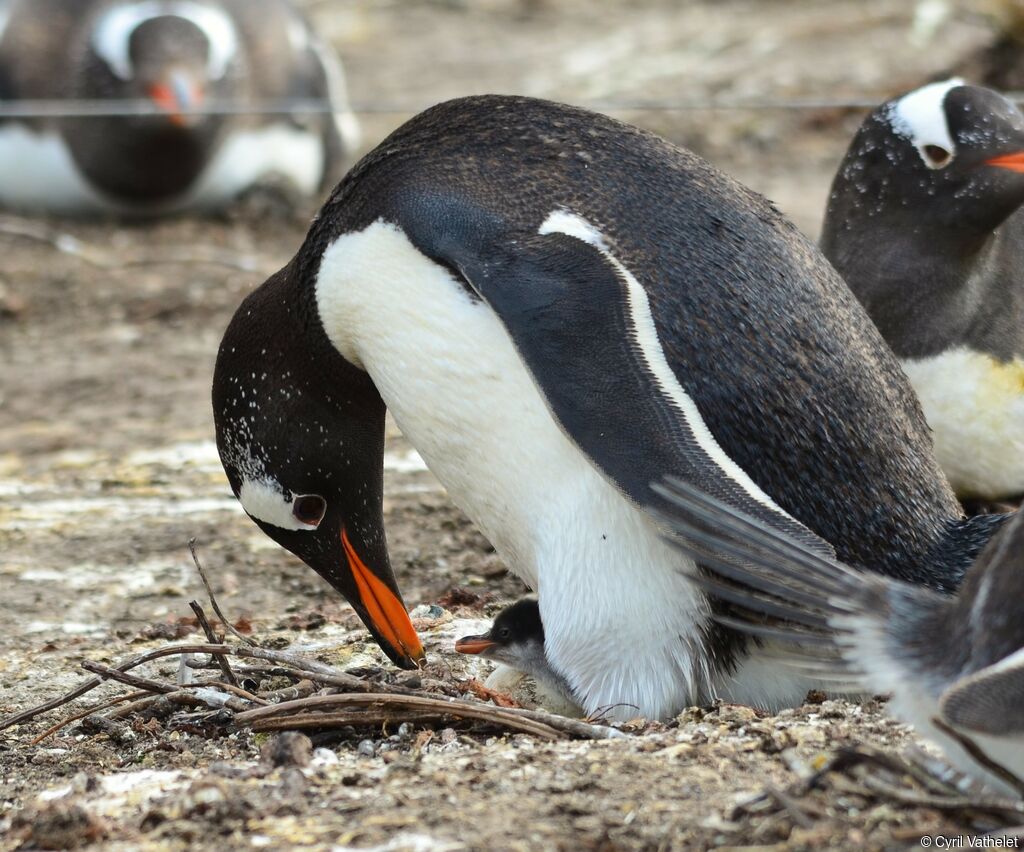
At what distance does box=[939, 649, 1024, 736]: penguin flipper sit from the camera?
183 centimetres

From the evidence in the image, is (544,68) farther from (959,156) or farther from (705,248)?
(705,248)

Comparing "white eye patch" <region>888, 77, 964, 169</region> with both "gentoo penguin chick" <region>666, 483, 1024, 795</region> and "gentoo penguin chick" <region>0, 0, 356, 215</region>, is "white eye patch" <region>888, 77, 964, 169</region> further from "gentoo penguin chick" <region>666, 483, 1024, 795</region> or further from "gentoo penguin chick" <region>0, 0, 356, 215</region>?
"gentoo penguin chick" <region>0, 0, 356, 215</region>

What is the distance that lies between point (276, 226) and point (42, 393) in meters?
2.41

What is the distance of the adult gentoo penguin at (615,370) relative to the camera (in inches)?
104

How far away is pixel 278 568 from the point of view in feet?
13.6

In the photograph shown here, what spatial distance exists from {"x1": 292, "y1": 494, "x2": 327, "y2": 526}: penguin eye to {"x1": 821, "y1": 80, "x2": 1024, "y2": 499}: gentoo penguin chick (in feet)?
5.10

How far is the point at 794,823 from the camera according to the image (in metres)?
1.92

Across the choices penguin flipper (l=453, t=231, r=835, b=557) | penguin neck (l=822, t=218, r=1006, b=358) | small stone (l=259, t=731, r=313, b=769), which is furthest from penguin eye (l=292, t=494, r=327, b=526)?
penguin neck (l=822, t=218, r=1006, b=358)

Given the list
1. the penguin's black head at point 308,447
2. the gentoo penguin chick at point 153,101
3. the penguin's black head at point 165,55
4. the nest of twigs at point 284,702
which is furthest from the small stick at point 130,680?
the gentoo penguin chick at point 153,101

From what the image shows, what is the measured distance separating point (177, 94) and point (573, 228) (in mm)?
5166

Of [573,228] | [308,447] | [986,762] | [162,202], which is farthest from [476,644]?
[162,202]

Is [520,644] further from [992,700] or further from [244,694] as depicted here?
[992,700]

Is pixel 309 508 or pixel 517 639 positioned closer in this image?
pixel 517 639

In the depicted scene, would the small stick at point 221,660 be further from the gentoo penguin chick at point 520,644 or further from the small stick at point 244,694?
the gentoo penguin chick at point 520,644
